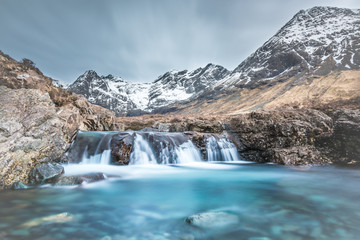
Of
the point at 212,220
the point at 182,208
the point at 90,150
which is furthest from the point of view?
the point at 90,150

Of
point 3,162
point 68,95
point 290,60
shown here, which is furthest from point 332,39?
point 3,162

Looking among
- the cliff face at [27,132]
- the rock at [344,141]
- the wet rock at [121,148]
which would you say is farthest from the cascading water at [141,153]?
the rock at [344,141]

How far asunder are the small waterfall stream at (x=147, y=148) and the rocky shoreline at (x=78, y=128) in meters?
0.37

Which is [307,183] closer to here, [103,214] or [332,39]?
[103,214]

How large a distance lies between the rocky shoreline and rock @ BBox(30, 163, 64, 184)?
0.03 metres

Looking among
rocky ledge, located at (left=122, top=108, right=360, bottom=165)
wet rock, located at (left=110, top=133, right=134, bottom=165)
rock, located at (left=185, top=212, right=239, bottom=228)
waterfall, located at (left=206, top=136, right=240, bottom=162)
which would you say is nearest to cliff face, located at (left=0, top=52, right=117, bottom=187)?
wet rock, located at (left=110, top=133, right=134, bottom=165)

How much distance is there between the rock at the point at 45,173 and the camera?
628cm

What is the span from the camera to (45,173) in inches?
255

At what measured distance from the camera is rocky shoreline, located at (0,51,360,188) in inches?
253

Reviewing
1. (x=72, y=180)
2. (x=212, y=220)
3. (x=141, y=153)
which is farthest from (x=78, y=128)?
(x=212, y=220)

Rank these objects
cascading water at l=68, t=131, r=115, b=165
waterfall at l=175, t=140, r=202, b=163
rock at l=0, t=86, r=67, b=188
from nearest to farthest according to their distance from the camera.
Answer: rock at l=0, t=86, r=67, b=188 → cascading water at l=68, t=131, r=115, b=165 → waterfall at l=175, t=140, r=202, b=163

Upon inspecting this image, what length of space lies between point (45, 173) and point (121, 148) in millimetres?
4683

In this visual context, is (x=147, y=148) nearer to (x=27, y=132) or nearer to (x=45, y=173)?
(x=45, y=173)

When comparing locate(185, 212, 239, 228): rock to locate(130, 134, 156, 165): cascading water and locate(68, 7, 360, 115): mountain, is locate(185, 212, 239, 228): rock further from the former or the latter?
locate(68, 7, 360, 115): mountain
